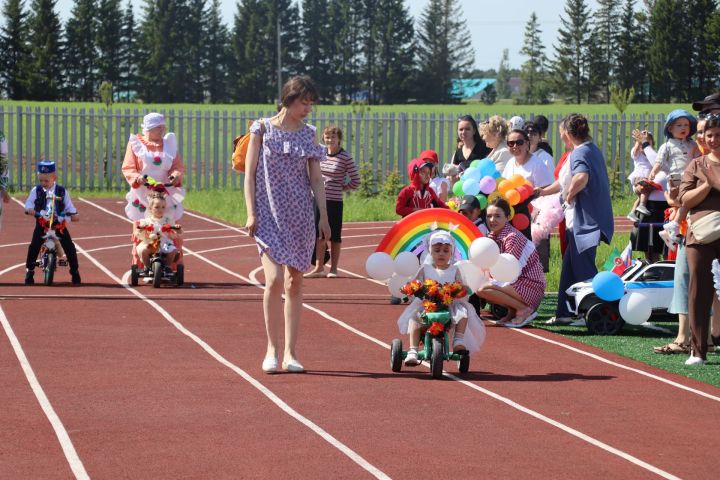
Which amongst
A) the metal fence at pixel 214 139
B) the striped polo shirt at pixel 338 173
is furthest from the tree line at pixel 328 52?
the striped polo shirt at pixel 338 173

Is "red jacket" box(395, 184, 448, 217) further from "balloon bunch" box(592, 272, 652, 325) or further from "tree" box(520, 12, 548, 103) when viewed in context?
"tree" box(520, 12, 548, 103)

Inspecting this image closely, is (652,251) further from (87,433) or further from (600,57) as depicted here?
(600,57)

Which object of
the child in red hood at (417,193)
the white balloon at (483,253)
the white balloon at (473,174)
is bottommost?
the white balloon at (483,253)

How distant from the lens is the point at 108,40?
370ft

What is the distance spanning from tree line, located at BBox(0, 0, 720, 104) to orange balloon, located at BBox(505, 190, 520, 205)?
86.8 meters

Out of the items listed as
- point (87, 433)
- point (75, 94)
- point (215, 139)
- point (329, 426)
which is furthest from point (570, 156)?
point (75, 94)

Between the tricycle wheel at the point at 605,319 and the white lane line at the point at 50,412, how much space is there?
5.00m

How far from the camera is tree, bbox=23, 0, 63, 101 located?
3971 inches

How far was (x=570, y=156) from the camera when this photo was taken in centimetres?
1202

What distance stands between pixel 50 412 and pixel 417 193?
6.47 metres

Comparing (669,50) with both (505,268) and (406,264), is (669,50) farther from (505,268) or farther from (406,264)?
(406,264)

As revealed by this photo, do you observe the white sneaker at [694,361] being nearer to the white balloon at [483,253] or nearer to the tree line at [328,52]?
the white balloon at [483,253]

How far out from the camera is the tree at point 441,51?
126625mm

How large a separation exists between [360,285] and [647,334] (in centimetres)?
426
